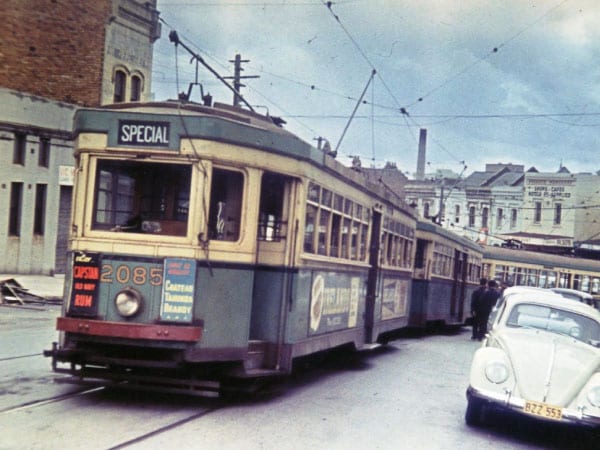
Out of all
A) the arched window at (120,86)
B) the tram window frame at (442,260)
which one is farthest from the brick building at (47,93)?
the tram window frame at (442,260)

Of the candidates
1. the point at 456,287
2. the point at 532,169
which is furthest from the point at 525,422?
the point at 532,169

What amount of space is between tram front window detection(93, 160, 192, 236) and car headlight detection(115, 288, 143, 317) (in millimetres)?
676

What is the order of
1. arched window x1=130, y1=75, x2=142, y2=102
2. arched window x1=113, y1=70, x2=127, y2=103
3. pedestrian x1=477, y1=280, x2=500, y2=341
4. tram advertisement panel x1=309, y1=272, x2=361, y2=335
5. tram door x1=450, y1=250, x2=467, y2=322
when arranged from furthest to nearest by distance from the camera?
arched window x1=130, y1=75, x2=142, y2=102, arched window x1=113, y1=70, x2=127, y2=103, tram door x1=450, y1=250, x2=467, y2=322, pedestrian x1=477, y1=280, x2=500, y2=341, tram advertisement panel x1=309, y1=272, x2=361, y2=335

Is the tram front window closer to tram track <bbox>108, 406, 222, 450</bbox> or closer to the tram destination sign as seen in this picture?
the tram destination sign

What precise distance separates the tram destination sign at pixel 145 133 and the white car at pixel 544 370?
153 inches

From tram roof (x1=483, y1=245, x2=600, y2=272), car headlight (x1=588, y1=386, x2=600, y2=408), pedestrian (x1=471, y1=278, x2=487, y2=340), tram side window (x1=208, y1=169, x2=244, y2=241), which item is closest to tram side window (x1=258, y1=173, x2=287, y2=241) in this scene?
tram side window (x1=208, y1=169, x2=244, y2=241)

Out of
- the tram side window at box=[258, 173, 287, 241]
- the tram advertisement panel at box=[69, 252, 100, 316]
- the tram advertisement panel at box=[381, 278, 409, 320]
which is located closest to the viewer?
the tram advertisement panel at box=[69, 252, 100, 316]

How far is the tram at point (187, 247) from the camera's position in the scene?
758 cm

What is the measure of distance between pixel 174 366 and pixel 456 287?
17435 mm

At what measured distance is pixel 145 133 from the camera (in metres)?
7.84

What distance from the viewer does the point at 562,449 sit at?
26.1ft

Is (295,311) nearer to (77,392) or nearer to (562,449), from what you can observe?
(77,392)

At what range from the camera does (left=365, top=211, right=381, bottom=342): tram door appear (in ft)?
41.8

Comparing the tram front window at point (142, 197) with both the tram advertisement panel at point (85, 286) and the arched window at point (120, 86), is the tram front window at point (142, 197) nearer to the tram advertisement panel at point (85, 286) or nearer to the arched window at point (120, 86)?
the tram advertisement panel at point (85, 286)
